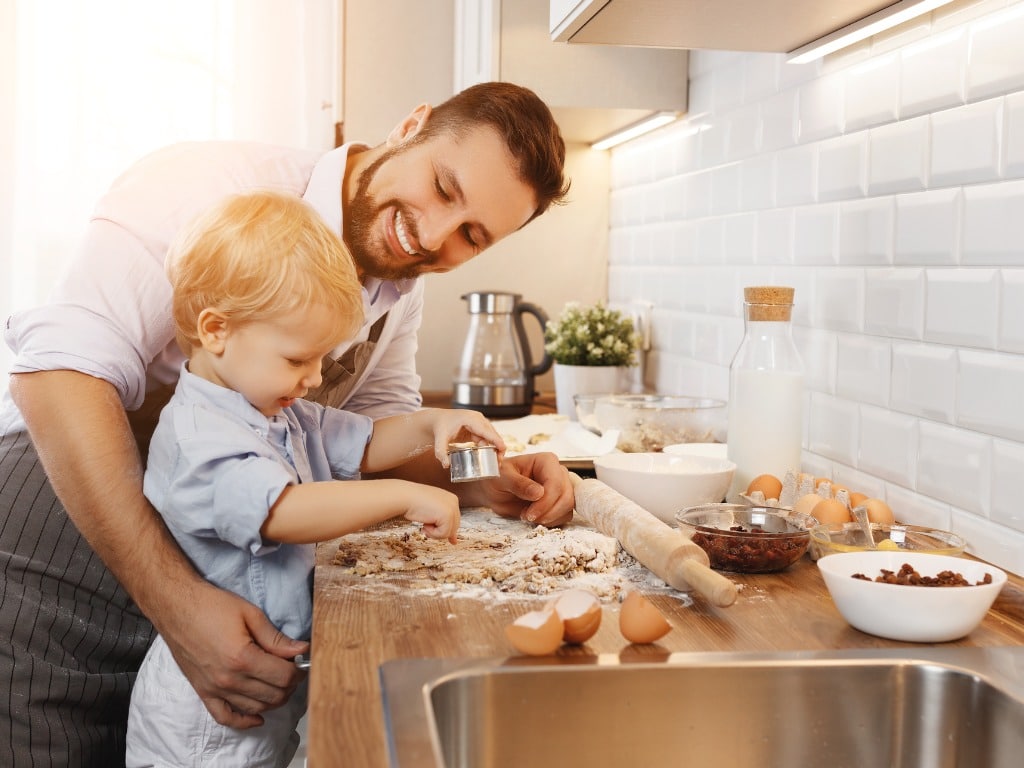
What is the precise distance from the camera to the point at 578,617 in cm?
93

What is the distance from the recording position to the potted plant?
8.16 feet

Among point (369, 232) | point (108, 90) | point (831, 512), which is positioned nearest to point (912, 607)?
point (831, 512)

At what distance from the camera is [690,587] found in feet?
3.53

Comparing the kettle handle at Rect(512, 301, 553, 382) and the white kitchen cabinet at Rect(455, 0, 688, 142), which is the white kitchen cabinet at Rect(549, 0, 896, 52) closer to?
the white kitchen cabinet at Rect(455, 0, 688, 142)

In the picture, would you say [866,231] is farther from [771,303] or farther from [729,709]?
[729,709]

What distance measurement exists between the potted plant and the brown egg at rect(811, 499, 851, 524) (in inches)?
48.1

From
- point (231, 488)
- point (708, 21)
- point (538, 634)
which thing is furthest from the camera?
point (708, 21)

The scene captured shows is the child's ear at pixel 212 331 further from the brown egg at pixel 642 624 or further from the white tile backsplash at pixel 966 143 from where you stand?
the white tile backsplash at pixel 966 143

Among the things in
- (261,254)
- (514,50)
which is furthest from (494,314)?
(261,254)

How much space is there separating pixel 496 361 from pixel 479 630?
1688 millimetres

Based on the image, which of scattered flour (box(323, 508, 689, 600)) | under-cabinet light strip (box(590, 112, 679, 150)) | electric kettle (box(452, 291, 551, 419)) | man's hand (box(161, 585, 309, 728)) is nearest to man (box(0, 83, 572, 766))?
man's hand (box(161, 585, 309, 728))

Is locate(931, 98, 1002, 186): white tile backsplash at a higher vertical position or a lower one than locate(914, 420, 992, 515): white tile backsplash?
higher

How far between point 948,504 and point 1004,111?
1.60ft

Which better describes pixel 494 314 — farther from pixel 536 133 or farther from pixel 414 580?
pixel 414 580
